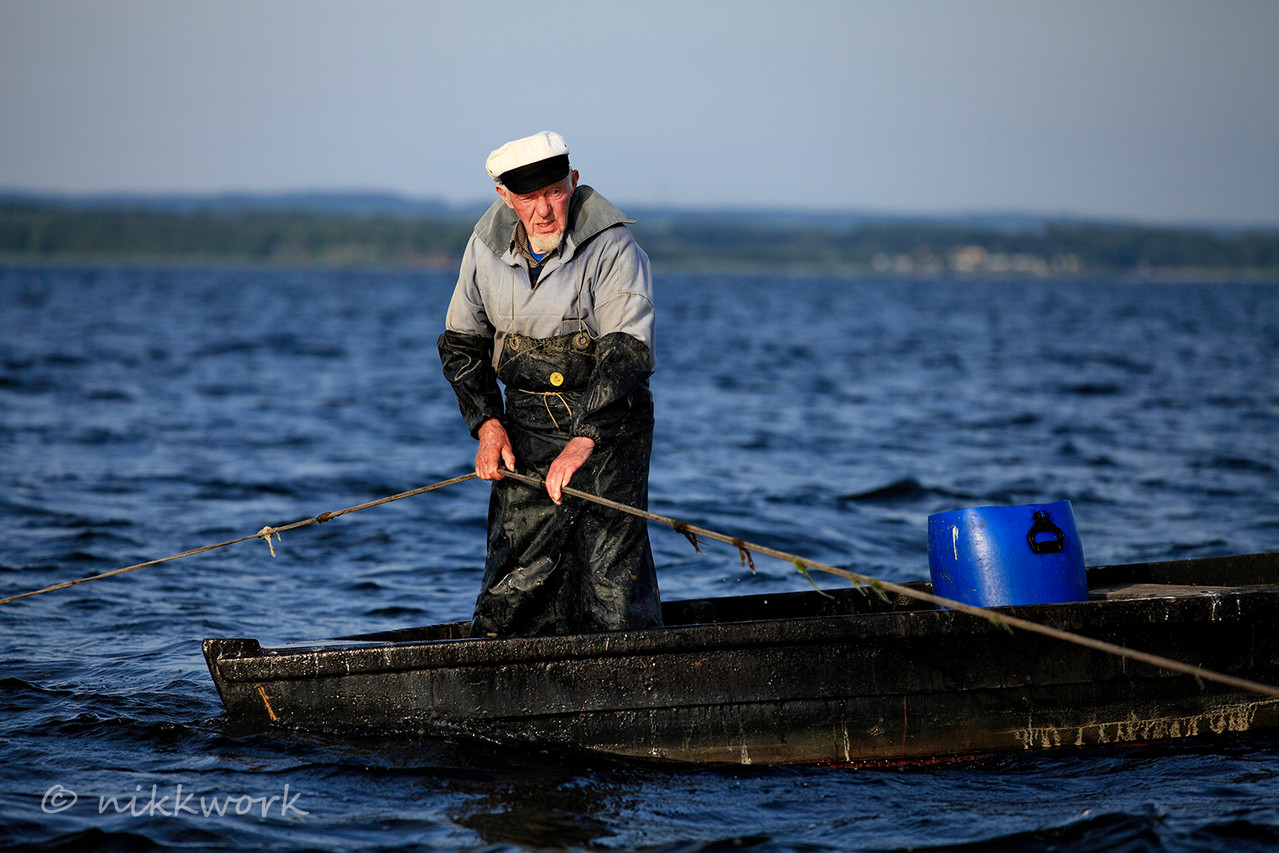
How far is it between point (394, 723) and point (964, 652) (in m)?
2.72

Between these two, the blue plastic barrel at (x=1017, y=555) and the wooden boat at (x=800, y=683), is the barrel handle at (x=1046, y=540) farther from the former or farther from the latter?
the wooden boat at (x=800, y=683)

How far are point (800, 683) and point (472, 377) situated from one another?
7.03ft

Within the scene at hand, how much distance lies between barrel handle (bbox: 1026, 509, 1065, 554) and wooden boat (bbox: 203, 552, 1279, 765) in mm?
391

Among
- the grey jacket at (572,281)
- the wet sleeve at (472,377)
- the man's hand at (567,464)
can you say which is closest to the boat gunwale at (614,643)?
the man's hand at (567,464)

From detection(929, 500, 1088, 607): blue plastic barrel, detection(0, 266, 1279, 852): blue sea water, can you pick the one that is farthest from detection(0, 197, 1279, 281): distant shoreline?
detection(929, 500, 1088, 607): blue plastic barrel

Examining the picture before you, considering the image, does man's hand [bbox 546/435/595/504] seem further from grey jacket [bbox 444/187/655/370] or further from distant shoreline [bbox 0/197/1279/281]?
Result: distant shoreline [bbox 0/197/1279/281]

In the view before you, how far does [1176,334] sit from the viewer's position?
48188mm

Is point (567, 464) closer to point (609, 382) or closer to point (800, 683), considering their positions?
point (609, 382)

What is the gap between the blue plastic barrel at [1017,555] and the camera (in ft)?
19.9

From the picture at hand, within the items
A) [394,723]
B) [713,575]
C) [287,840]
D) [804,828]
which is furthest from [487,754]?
[713,575]

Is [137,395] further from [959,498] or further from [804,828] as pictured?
[804,828]

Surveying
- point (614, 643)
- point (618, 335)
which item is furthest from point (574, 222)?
point (614, 643)

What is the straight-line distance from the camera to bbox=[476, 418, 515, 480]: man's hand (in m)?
5.68

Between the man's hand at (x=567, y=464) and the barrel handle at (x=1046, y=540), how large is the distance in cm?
233
